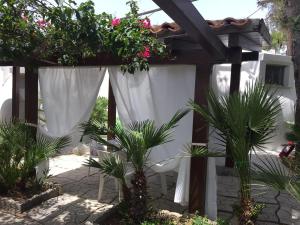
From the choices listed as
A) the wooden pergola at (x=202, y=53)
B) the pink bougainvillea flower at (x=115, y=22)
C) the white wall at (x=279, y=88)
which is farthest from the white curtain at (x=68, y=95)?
the white wall at (x=279, y=88)

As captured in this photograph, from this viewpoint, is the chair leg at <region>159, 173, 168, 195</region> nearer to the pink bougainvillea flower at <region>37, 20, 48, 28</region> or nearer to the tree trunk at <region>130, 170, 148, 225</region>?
the tree trunk at <region>130, 170, 148, 225</region>

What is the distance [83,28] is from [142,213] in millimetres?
2441

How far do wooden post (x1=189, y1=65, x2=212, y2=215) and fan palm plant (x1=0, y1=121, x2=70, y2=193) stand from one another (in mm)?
2344

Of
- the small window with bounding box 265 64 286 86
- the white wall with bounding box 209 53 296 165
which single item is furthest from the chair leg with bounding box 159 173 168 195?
the small window with bounding box 265 64 286 86

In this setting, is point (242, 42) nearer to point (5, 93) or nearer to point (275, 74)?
point (275, 74)

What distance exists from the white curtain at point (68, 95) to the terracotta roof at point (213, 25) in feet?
5.43

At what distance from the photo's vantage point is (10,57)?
12.5 feet

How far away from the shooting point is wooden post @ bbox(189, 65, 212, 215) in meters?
4.90

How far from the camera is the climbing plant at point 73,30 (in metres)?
3.31

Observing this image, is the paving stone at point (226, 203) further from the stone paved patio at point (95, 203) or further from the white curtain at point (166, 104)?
the white curtain at point (166, 104)

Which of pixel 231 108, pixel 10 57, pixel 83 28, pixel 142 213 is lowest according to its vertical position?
pixel 142 213

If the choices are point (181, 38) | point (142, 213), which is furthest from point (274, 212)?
point (181, 38)

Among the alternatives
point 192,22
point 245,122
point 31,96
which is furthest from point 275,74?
point 192,22

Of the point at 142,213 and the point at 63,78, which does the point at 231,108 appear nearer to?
the point at 142,213
